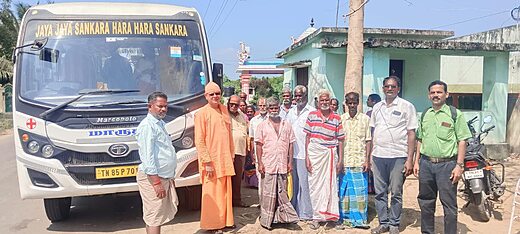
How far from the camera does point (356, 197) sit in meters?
4.68

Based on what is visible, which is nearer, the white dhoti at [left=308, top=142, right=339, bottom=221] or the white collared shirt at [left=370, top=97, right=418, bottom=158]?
the white collared shirt at [left=370, top=97, right=418, bottom=158]

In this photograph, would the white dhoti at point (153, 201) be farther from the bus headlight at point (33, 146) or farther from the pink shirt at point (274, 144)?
the bus headlight at point (33, 146)

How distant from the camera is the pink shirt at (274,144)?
4.61 metres

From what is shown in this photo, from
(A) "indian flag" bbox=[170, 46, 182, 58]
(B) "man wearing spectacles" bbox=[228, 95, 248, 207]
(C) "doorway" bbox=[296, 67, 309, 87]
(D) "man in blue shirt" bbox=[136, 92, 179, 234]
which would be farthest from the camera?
(C) "doorway" bbox=[296, 67, 309, 87]

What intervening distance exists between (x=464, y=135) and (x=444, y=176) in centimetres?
42

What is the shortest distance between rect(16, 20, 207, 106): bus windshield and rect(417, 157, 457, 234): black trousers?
2.58 metres

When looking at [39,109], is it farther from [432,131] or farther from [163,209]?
[432,131]

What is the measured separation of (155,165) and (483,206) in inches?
150

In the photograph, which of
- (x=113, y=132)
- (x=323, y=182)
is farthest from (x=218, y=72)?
(x=323, y=182)

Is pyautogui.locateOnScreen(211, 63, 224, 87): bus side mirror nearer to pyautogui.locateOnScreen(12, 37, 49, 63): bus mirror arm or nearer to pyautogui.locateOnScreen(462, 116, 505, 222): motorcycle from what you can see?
pyautogui.locateOnScreen(12, 37, 49, 63): bus mirror arm

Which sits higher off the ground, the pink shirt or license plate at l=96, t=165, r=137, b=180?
the pink shirt

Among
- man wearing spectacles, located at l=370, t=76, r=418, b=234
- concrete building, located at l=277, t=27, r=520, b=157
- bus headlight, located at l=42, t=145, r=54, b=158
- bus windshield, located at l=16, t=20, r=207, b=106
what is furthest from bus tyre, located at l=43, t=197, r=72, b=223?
concrete building, located at l=277, t=27, r=520, b=157

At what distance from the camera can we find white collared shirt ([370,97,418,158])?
4305 mm

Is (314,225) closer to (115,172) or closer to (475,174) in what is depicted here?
(475,174)
